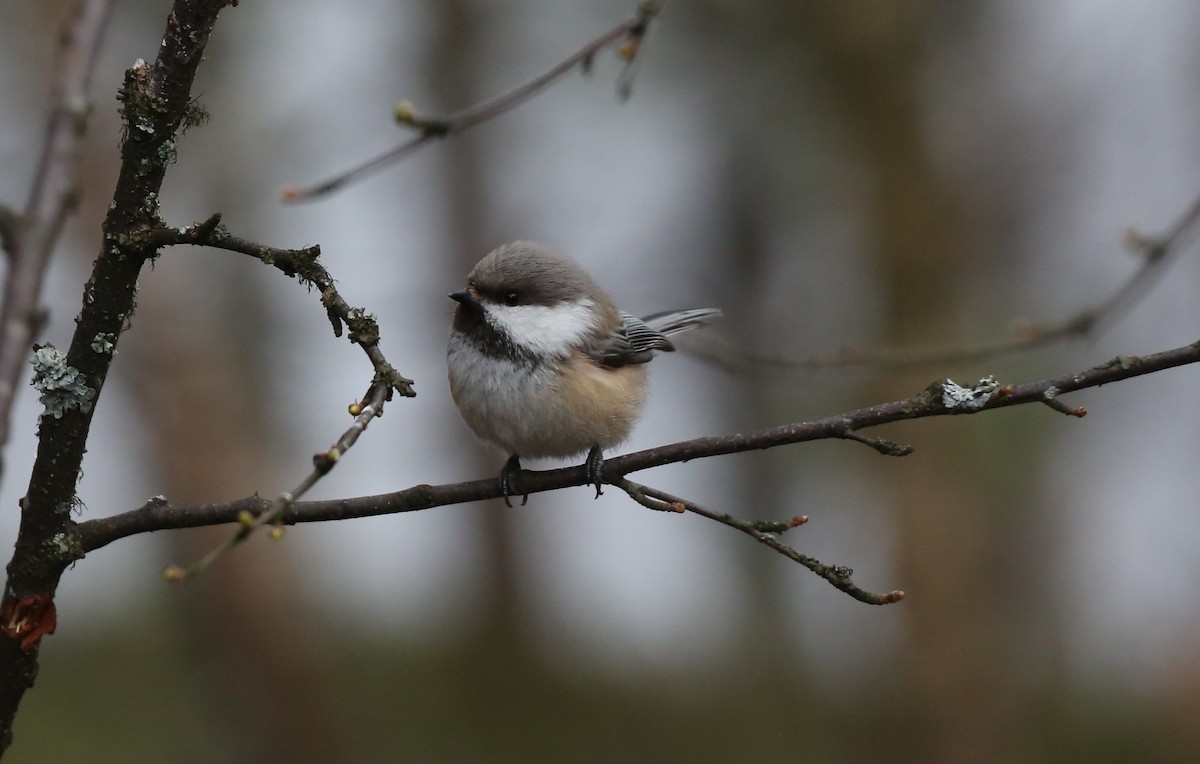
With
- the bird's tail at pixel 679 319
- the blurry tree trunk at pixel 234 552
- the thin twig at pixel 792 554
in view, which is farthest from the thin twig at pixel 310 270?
the blurry tree trunk at pixel 234 552

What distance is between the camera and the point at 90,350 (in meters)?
2.28

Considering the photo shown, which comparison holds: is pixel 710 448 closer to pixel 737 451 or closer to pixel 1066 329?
pixel 737 451

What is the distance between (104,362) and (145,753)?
700 centimetres

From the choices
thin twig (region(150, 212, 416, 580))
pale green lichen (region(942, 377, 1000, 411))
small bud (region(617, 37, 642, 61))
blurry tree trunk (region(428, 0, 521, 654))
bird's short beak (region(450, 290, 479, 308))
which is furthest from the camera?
blurry tree trunk (region(428, 0, 521, 654))

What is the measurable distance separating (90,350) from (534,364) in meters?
1.82

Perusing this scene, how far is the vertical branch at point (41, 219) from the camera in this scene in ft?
4.00

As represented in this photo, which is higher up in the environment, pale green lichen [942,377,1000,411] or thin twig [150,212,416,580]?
thin twig [150,212,416,580]

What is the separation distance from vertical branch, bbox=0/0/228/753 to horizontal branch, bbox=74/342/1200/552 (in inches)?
3.9

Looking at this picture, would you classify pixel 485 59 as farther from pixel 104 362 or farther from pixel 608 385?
pixel 104 362

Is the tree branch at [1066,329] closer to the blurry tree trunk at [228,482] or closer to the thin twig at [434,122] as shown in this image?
the thin twig at [434,122]

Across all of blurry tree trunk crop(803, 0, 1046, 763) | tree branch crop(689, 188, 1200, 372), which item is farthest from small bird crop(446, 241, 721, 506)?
blurry tree trunk crop(803, 0, 1046, 763)

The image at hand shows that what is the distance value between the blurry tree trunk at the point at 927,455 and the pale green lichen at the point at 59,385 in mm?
5672

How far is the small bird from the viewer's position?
3.84 meters

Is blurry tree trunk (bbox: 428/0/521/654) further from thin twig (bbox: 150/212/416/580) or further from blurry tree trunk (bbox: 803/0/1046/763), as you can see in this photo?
thin twig (bbox: 150/212/416/580)
